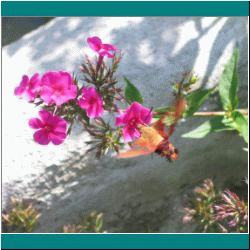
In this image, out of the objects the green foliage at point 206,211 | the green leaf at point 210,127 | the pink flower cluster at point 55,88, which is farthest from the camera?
the green foliage at point 206,211

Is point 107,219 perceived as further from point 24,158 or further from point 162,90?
point 162,90

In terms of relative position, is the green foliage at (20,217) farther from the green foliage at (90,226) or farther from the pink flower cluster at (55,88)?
the pink flower cluster at (55,88)

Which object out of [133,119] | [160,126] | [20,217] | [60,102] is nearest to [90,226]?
[20,217]

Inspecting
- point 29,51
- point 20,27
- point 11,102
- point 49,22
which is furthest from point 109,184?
point 20,27

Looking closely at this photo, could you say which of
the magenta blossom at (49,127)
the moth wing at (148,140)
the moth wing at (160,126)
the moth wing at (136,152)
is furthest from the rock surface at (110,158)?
the magenta blossom at (49,127)

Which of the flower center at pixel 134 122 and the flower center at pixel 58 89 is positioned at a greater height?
the flower center at pixel 58 89
